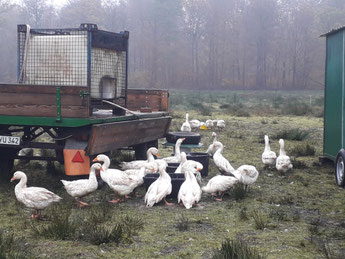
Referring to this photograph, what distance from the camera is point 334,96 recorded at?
32.6 feet

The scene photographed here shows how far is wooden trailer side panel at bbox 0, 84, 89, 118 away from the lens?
295 inches

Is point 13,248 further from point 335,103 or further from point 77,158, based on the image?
point 335,103

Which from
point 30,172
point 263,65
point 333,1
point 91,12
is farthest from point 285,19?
point 30,172

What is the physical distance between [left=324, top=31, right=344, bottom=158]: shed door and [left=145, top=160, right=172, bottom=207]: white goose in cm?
340

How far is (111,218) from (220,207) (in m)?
1.64

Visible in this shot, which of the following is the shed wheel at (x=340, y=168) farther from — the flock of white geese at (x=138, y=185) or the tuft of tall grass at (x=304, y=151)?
the tuft of tall grass at (x=304, y=151)

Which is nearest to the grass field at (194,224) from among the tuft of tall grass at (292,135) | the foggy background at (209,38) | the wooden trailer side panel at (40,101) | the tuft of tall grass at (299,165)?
the tuft of tall grass at (299,165)

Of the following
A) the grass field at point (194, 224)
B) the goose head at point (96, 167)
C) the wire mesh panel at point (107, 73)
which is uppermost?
the wire mesh panel at point (107, 73)

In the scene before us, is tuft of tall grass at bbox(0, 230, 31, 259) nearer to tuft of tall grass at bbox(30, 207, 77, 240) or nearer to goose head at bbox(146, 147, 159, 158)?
tuft of tall grass at bbox(30, 207, 77, 240)

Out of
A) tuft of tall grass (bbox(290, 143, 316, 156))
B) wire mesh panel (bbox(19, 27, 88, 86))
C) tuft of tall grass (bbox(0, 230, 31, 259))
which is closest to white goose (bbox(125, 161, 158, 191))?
wire mesh panel (bbox(19, 27, 88, 86))

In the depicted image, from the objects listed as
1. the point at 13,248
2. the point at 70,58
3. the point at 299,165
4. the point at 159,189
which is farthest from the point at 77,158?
the point at 299,165

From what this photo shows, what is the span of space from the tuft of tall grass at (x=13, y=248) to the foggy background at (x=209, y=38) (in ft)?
188

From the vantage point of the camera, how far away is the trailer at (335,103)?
877cm

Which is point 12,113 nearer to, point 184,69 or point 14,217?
point 14,217
